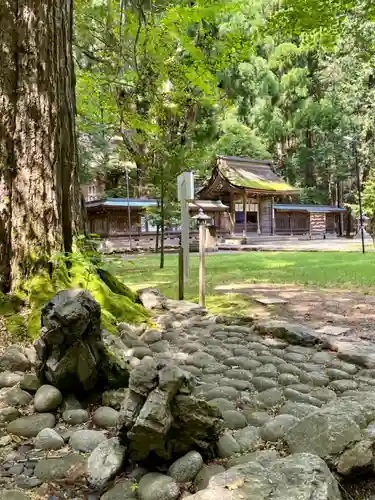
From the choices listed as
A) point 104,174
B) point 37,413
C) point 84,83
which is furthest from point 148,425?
point 104,174

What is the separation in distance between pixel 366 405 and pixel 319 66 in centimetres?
3421

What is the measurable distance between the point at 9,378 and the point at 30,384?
0.65 feet

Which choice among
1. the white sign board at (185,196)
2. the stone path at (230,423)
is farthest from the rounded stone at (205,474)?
the white sign board at (185,196)

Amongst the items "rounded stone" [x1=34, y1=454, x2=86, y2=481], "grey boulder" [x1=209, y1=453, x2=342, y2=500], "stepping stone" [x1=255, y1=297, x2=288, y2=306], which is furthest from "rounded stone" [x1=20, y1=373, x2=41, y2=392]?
"stepping stone" [x1=255, y1=297, x2=288, y2=306]

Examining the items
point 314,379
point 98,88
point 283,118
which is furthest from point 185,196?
point 283,118

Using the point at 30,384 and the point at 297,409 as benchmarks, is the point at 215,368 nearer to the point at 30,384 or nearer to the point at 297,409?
the point at 297,409

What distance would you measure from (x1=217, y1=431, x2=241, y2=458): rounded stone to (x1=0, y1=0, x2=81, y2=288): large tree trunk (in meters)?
2.24

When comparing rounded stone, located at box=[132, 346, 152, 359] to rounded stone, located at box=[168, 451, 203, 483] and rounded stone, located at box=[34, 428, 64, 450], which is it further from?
rounded stone, located at box=[168, 451, 203, 483]

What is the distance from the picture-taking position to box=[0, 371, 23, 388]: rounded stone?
2663 mm

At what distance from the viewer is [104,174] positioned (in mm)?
26250

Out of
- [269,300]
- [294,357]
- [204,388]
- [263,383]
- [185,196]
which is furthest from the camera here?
[185,196]

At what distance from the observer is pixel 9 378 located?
8.86ft

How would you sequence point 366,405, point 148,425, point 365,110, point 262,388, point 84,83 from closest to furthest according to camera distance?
1. point 148,425
2. point 366,405
3. point 262,388
4. point 84,83
5. point 365,110

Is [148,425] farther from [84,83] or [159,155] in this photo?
[159,155]
